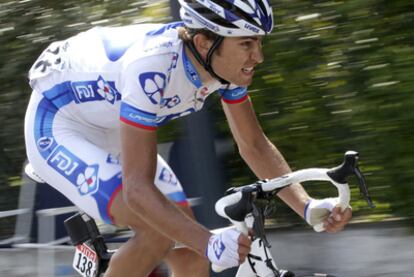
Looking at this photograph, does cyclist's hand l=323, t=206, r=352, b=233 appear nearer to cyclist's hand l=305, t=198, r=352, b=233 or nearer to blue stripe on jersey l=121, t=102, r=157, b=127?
cyclist's hand l=305, t=198, r=352, b=233

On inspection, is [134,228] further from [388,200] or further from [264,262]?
[388,200]

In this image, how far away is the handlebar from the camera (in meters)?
3.64

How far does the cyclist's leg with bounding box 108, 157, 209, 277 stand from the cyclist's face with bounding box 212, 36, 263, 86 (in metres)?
0.56

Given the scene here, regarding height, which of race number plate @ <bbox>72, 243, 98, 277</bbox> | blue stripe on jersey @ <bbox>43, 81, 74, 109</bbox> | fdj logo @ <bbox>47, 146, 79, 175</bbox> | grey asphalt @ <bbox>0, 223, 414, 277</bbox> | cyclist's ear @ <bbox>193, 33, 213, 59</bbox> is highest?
cyclist's ear @ <bbox>193, 33, 213, 59</bbox>

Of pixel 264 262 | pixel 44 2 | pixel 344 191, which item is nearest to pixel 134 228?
pixel 264 262

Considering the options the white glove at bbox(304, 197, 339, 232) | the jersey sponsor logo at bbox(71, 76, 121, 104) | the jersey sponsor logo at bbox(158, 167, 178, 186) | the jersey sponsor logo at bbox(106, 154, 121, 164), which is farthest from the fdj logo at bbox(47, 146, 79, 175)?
the white glove at bbox(304, 197, 339, 232)

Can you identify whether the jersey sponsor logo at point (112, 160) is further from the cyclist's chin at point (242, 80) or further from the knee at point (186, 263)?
the cyclist's chin at point (242, 80)

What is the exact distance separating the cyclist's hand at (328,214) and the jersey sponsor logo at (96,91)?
930 millimetres

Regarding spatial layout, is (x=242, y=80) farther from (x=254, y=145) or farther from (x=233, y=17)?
(x=254, y=145)

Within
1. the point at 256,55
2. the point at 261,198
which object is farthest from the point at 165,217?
the point at 256,55

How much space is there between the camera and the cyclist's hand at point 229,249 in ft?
11.6

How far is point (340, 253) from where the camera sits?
5.33 m

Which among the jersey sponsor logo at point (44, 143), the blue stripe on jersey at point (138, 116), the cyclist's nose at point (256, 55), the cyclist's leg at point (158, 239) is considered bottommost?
the cyclist's leg at point (158, 239)

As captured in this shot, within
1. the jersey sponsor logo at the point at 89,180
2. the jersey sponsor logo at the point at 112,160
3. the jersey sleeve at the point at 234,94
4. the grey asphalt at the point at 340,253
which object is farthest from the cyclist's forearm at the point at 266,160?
the grey asphalt at the point at 340,253
